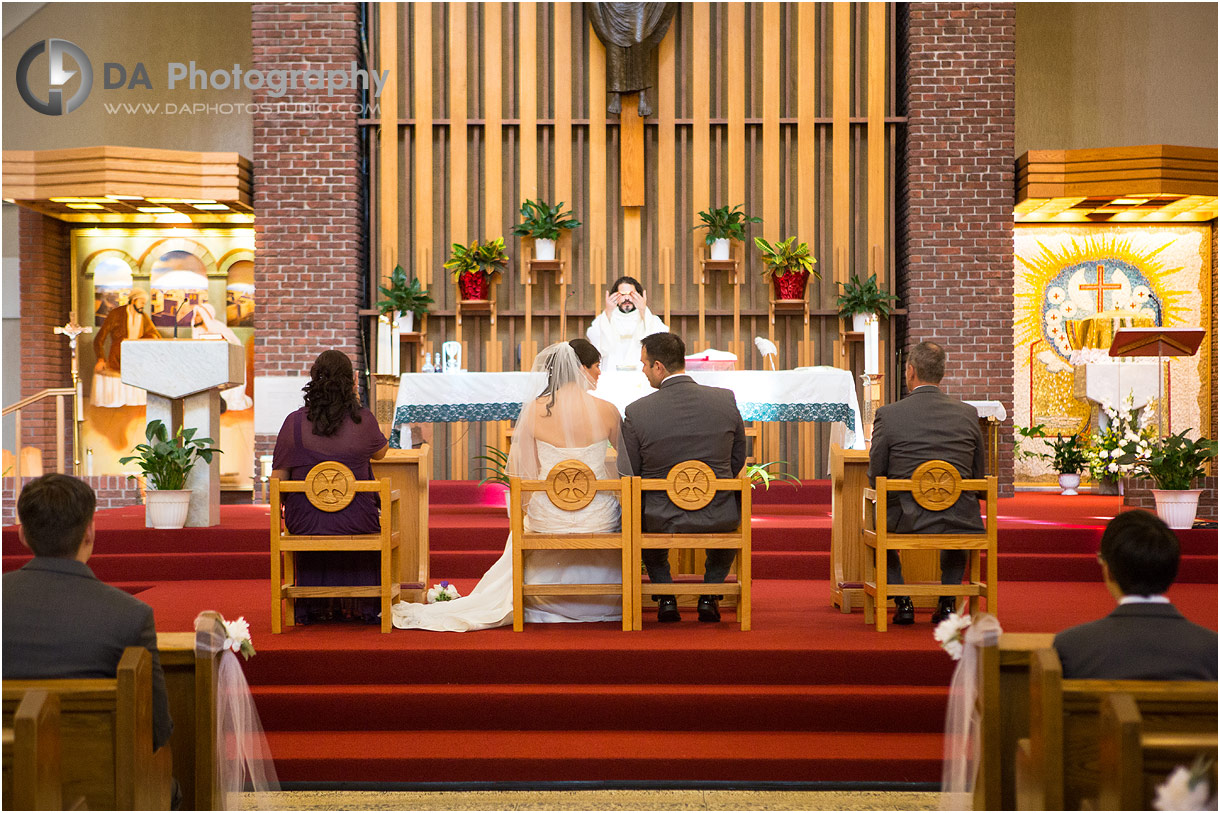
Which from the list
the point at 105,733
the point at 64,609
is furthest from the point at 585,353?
the point at 105,733

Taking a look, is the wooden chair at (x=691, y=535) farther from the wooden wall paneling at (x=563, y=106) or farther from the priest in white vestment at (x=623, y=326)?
the wooden wall paneling at (x=563, y=106)

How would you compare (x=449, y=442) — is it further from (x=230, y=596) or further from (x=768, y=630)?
(x=768, y=630)

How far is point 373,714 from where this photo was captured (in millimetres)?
3883

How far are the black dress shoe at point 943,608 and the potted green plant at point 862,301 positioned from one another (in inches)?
182

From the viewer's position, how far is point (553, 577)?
4609 mm

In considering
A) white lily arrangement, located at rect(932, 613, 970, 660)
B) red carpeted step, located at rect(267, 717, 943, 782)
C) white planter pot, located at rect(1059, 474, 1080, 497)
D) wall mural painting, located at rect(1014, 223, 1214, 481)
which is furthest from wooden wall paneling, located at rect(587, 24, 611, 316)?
white lily arrangement, located at rect(932, 613, 970, 660)

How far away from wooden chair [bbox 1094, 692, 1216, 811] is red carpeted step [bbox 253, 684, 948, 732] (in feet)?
5.78

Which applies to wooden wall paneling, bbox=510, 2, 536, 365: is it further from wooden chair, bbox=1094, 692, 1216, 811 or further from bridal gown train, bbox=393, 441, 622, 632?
wooden chair, bbox=1094, 692, 1216, 811

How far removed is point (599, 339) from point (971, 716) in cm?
550

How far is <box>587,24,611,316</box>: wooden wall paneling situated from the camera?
9.66 m

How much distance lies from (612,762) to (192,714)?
1.36m

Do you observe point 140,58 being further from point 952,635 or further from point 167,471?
point 952,635

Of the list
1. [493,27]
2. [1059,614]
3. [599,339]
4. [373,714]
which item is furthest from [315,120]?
[1059,614]

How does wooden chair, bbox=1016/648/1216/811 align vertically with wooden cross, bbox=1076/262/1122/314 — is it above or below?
below
